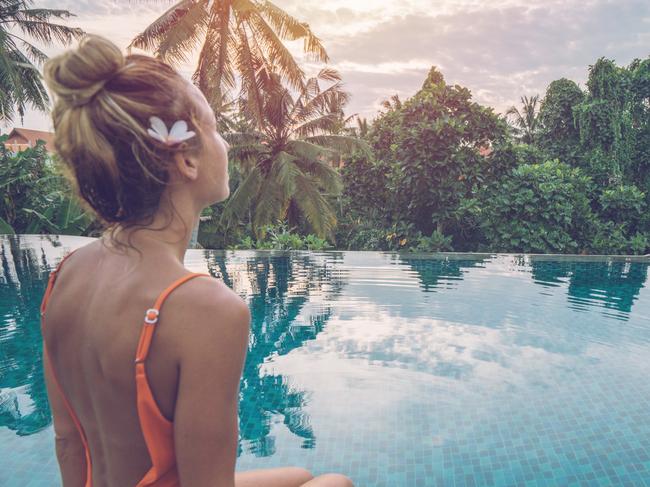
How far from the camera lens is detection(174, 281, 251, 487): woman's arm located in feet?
2.51

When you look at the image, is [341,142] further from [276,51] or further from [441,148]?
[276,51]

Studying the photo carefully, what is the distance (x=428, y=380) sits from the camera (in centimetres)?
400

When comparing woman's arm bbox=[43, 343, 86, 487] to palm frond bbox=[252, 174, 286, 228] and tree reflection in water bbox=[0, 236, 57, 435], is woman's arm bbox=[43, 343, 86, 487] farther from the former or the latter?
palm frond bbox=[252, 174, 286, 228]

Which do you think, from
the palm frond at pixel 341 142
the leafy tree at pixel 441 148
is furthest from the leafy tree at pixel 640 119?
the palm frond at pixel 341 142

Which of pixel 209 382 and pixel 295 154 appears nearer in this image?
pixel 209 382

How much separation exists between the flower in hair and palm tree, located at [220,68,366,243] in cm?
1335

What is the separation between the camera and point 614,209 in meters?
14.1

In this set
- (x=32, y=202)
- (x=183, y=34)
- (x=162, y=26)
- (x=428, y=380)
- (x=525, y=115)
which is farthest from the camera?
(x=525, y=115)

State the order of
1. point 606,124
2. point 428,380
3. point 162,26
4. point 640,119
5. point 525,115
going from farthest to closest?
point 525,115 → point 640,119 → point 606,124 → point 162,26 → point 428,380

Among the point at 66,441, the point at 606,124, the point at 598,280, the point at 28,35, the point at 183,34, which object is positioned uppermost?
the point at 28,35

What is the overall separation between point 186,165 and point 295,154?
49.0 feet

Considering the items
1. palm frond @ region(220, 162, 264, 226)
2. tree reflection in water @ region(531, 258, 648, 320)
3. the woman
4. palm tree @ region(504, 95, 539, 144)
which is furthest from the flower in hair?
palm tree @ region(504, 95, 539, 144)

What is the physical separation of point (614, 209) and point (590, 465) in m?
13.5

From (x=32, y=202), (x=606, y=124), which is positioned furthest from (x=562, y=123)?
(x=32, y=202)
